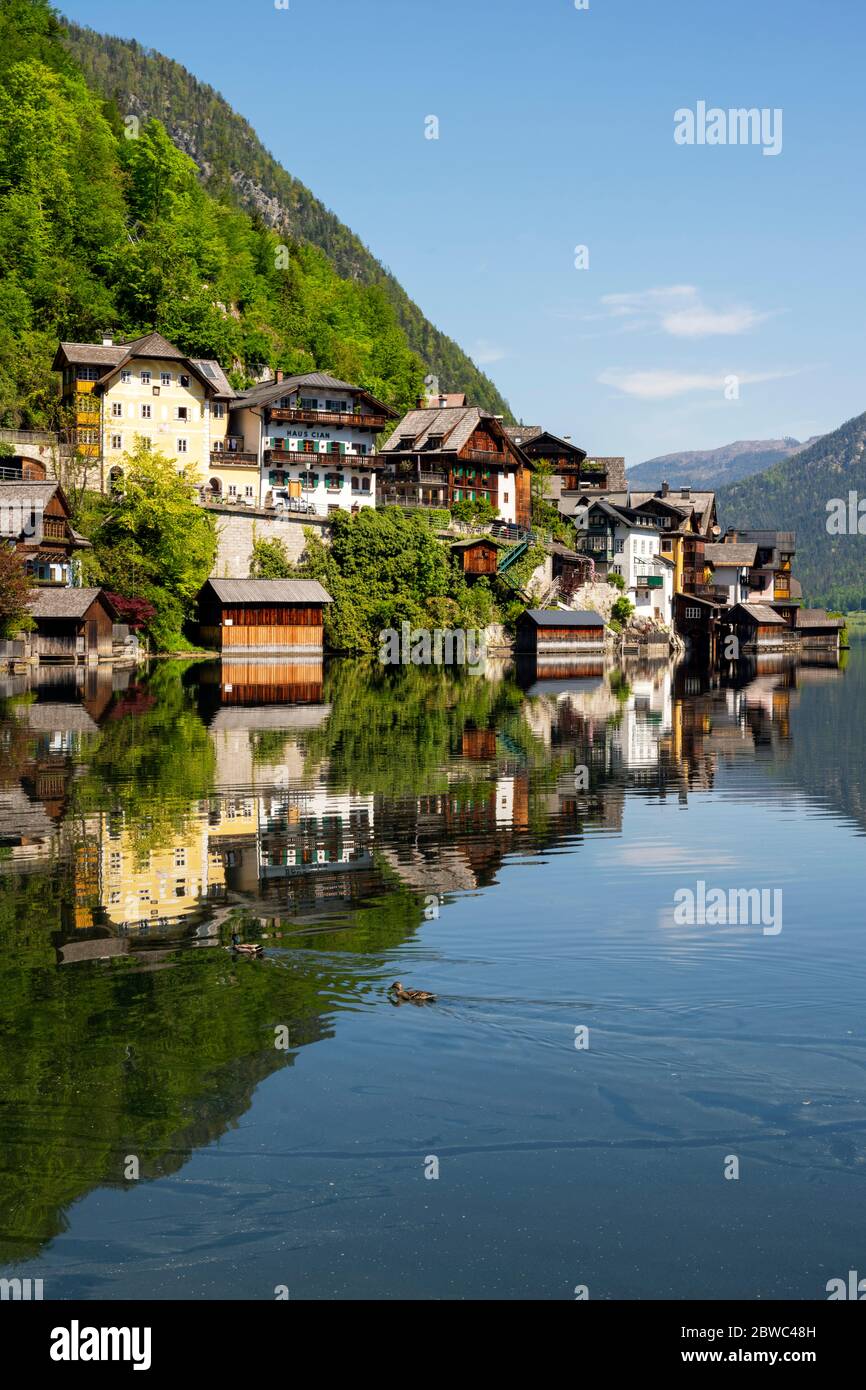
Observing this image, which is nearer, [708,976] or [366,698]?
[708,976]

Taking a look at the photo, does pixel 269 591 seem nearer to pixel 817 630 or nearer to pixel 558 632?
pixel 558 632

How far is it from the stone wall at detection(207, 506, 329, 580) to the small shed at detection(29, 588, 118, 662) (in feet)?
58.0

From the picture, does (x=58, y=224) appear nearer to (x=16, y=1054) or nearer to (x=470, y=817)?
(x=470, y=817)

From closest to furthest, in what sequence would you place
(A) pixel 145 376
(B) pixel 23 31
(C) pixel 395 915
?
1. (C) pixel 395 915
2. (A) pixel 145 376
3. (B) pixel 23 31

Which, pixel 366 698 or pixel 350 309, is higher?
pixel 350 309

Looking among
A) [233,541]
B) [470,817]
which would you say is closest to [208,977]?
[470,817]

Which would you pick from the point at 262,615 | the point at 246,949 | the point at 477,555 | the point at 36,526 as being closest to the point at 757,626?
the point at 477,555

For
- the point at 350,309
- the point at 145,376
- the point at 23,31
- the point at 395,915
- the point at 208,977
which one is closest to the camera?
the point at 208,977

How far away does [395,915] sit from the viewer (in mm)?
19156

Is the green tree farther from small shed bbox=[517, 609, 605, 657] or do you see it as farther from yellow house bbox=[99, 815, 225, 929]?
yellow house bbox=[99, 815, 225, 929]

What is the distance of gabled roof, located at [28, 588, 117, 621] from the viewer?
6794cm

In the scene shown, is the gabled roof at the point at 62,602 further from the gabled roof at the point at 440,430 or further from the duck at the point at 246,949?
the duck at the point at 246,949

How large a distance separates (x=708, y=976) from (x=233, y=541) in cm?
7822

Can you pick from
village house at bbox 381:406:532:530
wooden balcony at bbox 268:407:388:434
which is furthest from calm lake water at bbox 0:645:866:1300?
village house at bbox 381:406:532:530
